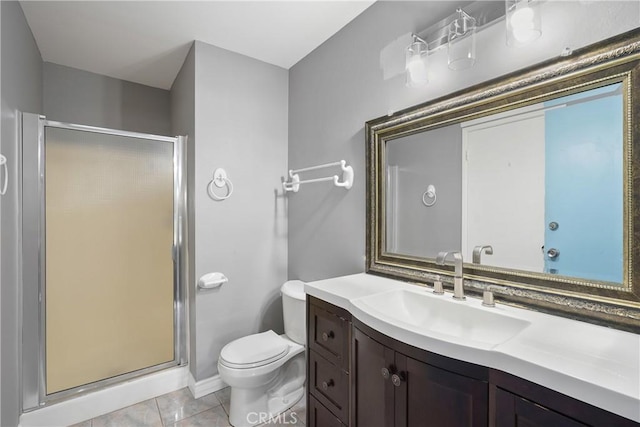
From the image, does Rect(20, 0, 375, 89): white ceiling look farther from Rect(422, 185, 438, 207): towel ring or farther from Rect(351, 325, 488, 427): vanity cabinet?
Rect(351, 325, 488, 427): vanity cabinet

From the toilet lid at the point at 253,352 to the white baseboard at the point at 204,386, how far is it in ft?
1.51

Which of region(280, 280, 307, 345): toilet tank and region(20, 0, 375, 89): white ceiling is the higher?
region(20, 0, 375, 89): white ceiling

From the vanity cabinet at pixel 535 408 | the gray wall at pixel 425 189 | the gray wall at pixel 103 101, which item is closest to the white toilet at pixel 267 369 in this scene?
the gray wall at pixel 425 189

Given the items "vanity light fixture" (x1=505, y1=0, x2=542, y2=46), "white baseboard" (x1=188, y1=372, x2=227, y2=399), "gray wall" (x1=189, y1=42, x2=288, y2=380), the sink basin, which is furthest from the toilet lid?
"vanity light fixture" (x1=505, y1=0, x2=542, y2=46)

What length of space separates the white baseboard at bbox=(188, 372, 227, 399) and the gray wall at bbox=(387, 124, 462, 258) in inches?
64.1

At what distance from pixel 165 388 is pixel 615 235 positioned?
2630 millimetres

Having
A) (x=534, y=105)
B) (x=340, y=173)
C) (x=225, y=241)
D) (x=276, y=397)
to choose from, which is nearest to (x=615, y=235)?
(x=534, y=105)

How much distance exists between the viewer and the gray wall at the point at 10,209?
1443 millimetres

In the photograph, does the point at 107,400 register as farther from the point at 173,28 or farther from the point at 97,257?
the point at 173,28

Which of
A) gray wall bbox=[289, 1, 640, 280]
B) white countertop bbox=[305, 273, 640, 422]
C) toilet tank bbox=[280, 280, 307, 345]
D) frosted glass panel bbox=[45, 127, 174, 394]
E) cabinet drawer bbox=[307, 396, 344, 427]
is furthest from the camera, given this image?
toilet tank bbox=[280, 280, 307, 345]

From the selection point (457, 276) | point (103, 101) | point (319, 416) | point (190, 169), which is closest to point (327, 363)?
point (319, 416)

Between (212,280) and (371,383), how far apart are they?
4.53ft

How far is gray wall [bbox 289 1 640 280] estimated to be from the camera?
3.39ft

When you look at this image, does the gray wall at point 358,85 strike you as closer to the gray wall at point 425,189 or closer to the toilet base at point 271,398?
the gray wall at point 425,189
